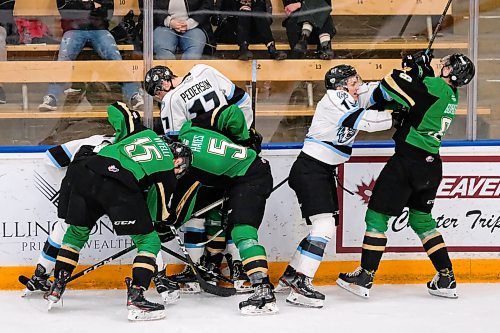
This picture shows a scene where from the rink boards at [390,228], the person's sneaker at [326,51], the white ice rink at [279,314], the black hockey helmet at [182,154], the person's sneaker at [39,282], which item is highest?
the person's sneaker at [326,51]

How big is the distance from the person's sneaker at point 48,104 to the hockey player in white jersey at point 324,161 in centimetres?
125

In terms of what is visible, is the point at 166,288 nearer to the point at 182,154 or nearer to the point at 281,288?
the point at 281,288

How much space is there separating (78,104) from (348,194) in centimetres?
141

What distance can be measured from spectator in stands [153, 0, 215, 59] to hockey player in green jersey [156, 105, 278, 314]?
50 cm

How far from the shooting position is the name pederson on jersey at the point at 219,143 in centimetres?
473

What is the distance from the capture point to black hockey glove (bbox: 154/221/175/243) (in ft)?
15.9

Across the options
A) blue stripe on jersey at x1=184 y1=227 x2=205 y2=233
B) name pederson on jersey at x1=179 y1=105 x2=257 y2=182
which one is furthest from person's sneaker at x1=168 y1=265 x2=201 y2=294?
name pederson on jersey at x1=179 y1=105 x2=257 y2=182

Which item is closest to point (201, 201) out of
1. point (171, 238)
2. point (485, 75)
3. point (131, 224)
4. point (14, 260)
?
point (171, 238)

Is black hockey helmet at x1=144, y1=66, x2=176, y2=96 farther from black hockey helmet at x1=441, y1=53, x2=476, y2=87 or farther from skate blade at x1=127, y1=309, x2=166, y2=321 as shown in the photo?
black hockey helmet at x1=441, y1=53, x2=476, y2=87

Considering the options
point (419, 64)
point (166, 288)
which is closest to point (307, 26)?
point (419, 64)

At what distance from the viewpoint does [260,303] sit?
15.0ft

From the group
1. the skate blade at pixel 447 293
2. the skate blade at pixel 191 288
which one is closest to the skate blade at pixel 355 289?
the skate blade at pixel 447 293

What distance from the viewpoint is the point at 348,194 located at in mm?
5191

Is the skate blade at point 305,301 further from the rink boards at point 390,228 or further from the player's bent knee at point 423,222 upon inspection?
the player's bent knee at point 423,222
